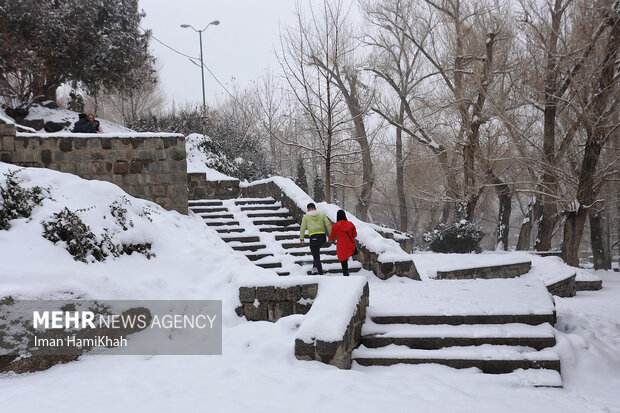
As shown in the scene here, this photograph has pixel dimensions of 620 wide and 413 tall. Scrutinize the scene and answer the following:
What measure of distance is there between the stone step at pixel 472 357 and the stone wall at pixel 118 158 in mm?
6132

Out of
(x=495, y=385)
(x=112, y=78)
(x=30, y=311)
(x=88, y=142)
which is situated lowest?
(x=495, y=385)

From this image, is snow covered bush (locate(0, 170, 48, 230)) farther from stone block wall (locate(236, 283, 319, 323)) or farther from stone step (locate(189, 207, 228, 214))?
stone step (locate(189, 207, 228, 214))

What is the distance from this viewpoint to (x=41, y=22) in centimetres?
1773

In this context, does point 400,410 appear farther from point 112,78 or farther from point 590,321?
point 112,78

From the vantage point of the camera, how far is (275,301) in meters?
5.80

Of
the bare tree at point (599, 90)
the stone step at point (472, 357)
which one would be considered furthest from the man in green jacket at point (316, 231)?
the bare tree at point (599, 90)

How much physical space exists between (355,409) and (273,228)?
7.23m

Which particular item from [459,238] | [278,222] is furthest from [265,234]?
[459,238]

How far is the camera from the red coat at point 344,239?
7.89 metres

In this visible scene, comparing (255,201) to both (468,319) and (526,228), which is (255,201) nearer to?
(468,319)

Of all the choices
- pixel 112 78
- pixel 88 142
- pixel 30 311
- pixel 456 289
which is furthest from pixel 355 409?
pixel 112 78

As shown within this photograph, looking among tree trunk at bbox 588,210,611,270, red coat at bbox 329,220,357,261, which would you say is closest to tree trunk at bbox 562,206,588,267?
tree trunk at bbox 588,210,611,270

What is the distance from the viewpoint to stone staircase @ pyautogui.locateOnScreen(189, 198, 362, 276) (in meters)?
8.83

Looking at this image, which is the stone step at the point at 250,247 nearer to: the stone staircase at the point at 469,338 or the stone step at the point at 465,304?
the stone step at the point at 465,304
